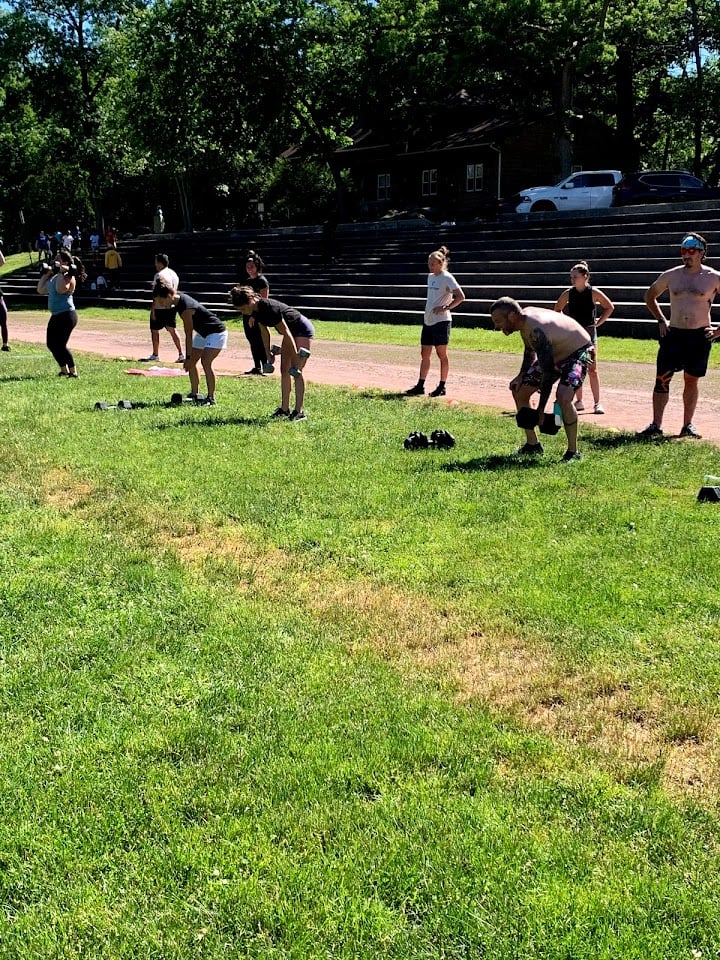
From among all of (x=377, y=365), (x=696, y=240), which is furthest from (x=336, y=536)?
(x=377, y=365)

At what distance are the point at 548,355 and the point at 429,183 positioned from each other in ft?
129

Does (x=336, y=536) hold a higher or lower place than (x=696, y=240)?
lower

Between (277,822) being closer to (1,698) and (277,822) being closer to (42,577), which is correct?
(1,698)

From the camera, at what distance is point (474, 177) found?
138 ft

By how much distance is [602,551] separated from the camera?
5777 mm

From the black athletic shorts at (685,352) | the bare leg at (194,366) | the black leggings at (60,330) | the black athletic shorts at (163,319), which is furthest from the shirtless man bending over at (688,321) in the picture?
the black athletic shorts at (163,319)

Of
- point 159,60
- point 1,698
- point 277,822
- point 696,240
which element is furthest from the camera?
point 159,60

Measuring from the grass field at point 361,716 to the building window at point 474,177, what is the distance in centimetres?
3710

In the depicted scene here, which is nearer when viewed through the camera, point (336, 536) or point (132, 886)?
point (132, 886)

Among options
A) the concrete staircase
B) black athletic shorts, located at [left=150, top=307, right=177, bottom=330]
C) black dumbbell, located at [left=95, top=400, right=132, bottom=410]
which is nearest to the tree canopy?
the concrete staircase

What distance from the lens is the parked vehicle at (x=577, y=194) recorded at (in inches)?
1189

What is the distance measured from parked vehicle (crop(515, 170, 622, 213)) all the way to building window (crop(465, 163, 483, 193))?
36.9 feet

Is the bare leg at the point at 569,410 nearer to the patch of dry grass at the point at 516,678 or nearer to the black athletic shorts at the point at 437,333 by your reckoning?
the patch of dry grass at the point at 516,678

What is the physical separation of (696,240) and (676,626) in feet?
16.1
